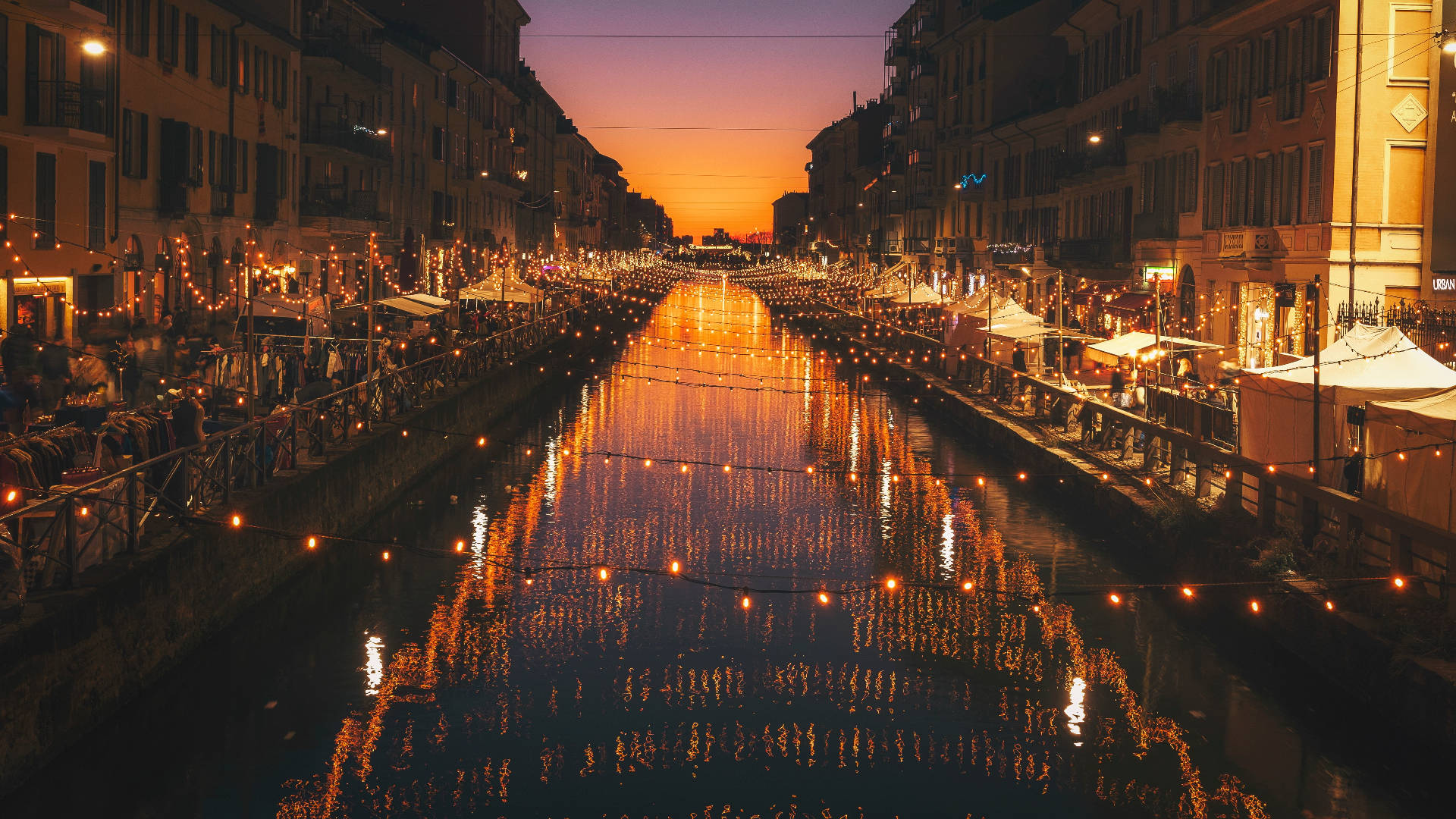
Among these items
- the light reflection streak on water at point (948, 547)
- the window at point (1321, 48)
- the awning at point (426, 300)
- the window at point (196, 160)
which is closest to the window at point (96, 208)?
the window at point (196, 160)

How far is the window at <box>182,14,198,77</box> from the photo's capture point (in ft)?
116

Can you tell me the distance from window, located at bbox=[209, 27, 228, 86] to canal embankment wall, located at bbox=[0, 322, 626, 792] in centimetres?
1769

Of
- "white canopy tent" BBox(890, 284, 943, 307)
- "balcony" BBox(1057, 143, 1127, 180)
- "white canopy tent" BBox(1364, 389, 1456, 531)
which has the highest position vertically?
"balcony" BBox(1057, 143, 1127, 180)

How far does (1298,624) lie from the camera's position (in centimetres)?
1539

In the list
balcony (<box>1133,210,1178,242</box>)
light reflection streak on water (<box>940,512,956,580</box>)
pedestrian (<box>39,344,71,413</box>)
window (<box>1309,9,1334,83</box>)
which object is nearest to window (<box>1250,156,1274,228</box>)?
window (<box>1309,9,1334,83</box>)

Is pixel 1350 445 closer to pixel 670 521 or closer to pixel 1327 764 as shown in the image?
pixel 1327 764

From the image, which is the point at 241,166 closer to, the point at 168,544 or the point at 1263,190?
the point at 1263,190

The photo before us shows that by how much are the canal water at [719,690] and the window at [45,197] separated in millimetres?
8899

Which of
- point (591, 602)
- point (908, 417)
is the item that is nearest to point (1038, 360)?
point (908, 417)

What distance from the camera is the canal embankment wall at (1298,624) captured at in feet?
41.4

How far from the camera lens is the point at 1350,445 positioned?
54.4ft

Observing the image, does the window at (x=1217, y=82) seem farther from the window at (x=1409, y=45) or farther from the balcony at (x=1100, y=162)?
the window at (x=1409, y=45)

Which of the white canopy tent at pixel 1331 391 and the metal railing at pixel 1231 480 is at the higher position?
the white canopy tent at pixel 1331 391

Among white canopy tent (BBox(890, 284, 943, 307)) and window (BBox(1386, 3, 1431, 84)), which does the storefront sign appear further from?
white canopy tent (BBox(890, 284, 943, 307))
